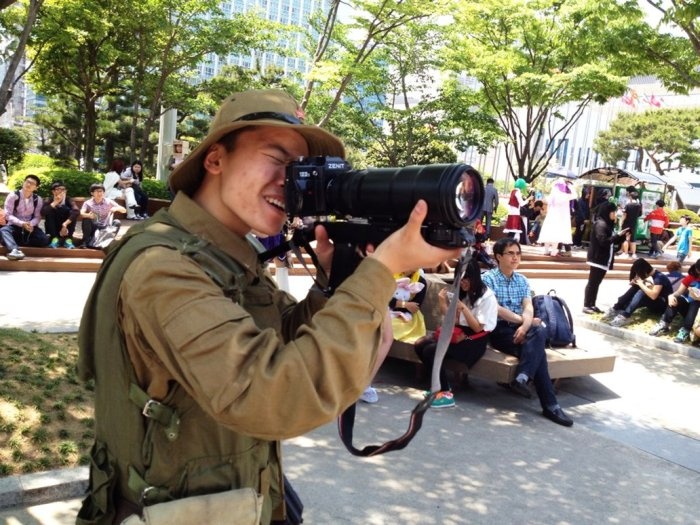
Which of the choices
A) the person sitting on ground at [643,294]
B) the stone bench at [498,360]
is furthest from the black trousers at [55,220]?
the person sitting on ground at [643,294]

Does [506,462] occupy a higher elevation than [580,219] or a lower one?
lower

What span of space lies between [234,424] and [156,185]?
1628 centimetres

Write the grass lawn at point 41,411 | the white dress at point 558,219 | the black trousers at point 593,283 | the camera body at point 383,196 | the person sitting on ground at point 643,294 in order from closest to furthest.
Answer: the camera body at point 383,196
the grass lawn at point 41,411
the person sitting on ground at point 643,294
the black trousers at point 593,283
the white dress at point 558,219

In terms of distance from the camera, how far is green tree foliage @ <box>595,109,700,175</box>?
41.6 m

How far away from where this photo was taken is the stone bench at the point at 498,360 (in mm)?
5641

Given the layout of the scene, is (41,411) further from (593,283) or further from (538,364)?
(593,283)

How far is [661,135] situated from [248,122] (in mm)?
46572

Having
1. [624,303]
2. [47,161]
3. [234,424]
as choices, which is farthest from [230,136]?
[47,161]

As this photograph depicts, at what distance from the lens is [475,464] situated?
4.41 meters

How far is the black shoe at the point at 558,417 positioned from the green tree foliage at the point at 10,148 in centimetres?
2197

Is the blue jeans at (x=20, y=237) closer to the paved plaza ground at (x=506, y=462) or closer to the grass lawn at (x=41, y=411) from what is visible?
the paved plaza ground at (x=506, y=462)

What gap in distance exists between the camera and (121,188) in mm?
14016

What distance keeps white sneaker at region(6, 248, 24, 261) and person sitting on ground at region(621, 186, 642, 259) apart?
39.2 feet

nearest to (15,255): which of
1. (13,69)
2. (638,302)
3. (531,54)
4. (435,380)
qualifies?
(13,69)
